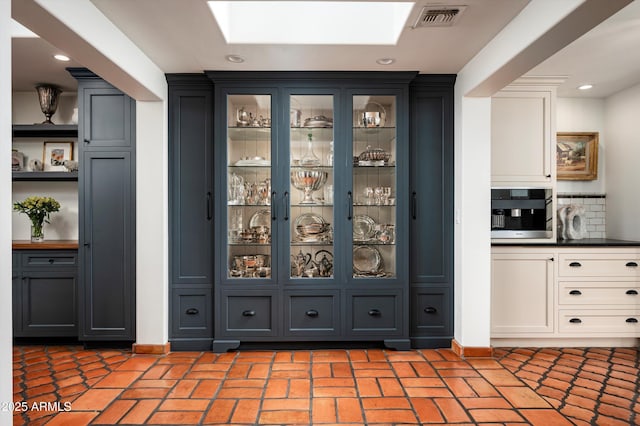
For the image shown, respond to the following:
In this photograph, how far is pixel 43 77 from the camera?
3.67 meters

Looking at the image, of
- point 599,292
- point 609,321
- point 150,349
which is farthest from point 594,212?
point 150,349

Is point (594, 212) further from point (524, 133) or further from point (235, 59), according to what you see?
point (235, 59)

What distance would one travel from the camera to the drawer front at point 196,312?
341 centimetres

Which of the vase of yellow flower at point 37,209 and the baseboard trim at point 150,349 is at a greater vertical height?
the vase of yellow flower at point 37,209

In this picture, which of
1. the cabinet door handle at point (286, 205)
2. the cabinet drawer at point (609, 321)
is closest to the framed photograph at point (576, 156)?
the cabinet drawer at point (609, 321)

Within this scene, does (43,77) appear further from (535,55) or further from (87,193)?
(535,55)

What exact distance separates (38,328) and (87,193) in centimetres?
130

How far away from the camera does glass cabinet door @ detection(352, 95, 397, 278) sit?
3.41 metres

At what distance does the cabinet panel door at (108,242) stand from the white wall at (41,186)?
2.73 ft

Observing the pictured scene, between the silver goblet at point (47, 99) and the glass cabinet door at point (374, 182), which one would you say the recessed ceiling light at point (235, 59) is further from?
the silver goblet at point (47, 99)

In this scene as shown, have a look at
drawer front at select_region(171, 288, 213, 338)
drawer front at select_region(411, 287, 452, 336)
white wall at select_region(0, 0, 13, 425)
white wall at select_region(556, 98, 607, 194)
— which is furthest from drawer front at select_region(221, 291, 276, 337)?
white wall at select_region(556, 98, 607, 194)

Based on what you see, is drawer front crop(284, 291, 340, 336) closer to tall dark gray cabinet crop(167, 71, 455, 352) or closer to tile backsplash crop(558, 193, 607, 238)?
tall dark gray cabinet crop(167, 71, 455, 352)

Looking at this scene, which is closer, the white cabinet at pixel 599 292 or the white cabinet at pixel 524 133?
the white cabinet at pixel 599 292

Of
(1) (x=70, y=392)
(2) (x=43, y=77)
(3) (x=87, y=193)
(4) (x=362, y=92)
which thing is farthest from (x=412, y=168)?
Answer: (2) (x=43, y=77)
